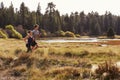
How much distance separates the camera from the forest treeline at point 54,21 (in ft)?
346

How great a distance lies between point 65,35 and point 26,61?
278ft

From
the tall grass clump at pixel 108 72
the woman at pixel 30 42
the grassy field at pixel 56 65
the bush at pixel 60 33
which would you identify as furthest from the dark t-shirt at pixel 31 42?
the bush at pixel 60 33

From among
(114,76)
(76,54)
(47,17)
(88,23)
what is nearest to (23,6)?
(47,17)

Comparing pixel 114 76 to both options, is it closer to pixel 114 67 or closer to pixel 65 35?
pixel 114 67

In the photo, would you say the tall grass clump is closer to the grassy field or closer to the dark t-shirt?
the grassy field

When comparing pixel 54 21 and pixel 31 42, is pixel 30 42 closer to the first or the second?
pixel 31 42

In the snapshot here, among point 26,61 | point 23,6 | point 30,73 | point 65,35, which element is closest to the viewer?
point 30,73

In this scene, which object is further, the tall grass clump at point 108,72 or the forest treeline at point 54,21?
the forest treeline at point 54,21

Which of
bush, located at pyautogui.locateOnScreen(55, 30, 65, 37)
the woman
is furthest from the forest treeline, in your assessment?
the woman

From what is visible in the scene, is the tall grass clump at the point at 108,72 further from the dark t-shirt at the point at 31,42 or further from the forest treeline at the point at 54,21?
the forest treeline at the point at 54,21

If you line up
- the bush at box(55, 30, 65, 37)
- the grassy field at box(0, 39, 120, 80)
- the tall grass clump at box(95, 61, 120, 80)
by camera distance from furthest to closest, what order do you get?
the bush at box(55, 30, 65, 37), the grassy field at box(0, 39, 120, 80), the tall grass clump at box(95, 61, 120, 80)

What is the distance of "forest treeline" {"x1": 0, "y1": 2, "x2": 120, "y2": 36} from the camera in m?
105

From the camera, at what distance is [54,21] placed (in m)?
115

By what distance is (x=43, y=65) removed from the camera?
55.5ft
